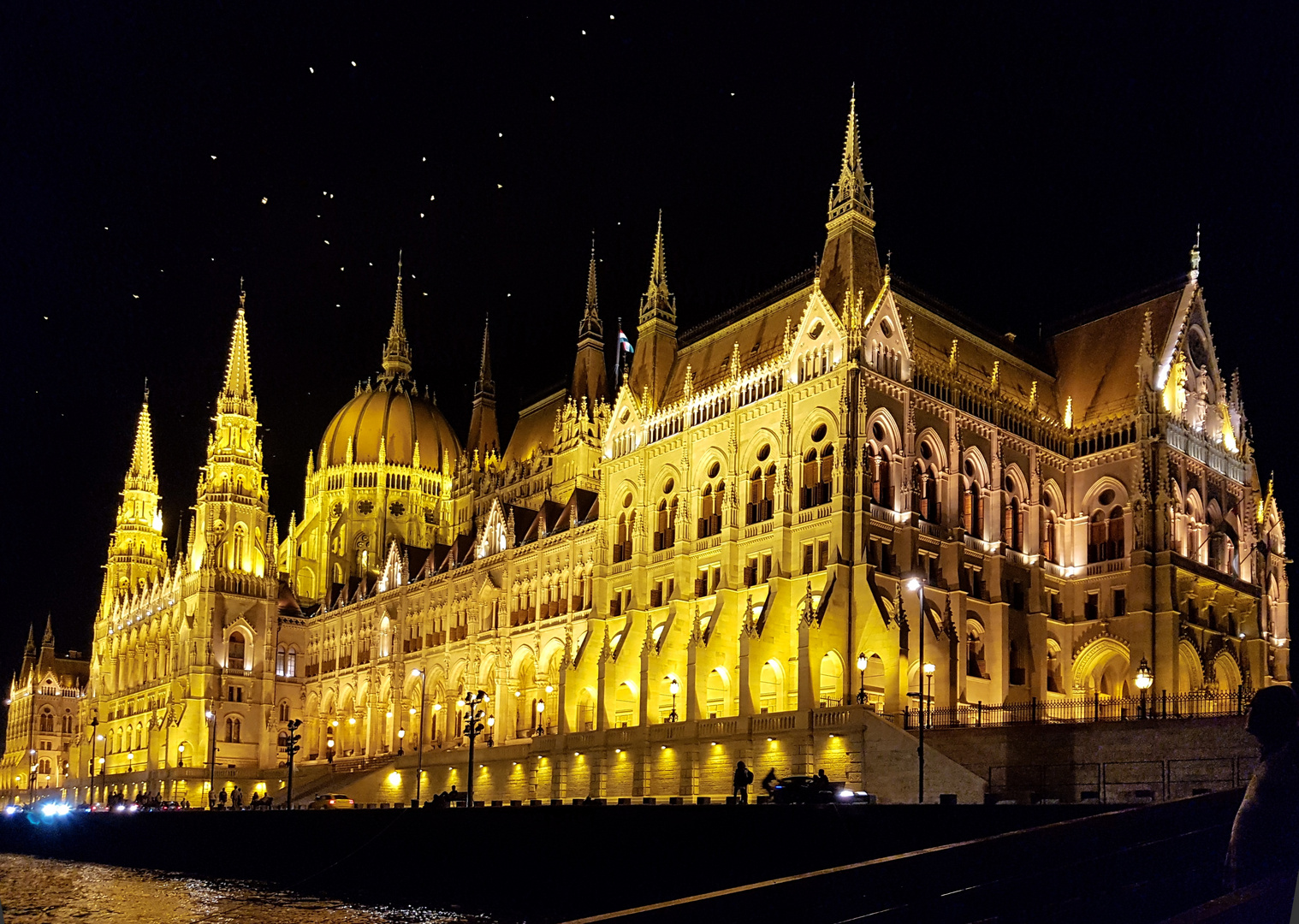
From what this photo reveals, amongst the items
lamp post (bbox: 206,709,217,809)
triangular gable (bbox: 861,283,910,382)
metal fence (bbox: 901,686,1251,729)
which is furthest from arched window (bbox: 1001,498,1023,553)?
lamp post (bbox: 206,709,217,809)

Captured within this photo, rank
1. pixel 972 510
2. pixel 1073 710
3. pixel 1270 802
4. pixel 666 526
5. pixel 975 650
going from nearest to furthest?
pixel 1270 802 → pixel 1073 710 → pixel 975 650 → pixel 972 510 → pixel 666 526

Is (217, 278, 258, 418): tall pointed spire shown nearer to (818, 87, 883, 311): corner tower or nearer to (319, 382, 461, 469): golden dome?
(319, 382, 461, 469): golden dome

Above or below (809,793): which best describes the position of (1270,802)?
above

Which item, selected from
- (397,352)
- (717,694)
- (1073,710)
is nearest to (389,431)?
(397,352)

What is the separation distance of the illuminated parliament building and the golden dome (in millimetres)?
28482

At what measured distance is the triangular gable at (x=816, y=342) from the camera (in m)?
63.5

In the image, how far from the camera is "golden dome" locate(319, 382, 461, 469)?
123625mm

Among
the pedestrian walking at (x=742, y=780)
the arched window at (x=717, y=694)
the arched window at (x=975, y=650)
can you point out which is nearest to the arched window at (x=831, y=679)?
the arched window at (x=717, y=694)

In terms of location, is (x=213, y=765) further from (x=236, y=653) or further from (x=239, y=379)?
(x=239, y=379)

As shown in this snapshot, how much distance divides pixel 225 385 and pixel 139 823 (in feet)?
182

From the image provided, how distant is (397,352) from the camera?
434 feet

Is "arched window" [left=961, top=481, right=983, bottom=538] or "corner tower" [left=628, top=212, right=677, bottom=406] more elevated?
"corner tower" [left=628, top=212, right=677, bottom=406]

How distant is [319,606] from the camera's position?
115 meters

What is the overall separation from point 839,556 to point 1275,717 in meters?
49.2
